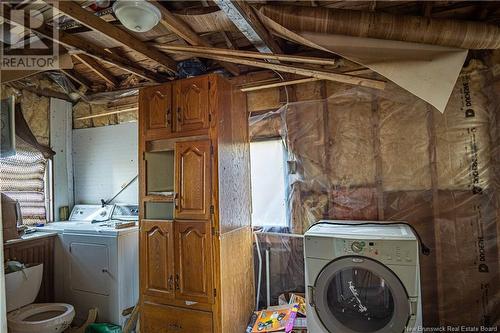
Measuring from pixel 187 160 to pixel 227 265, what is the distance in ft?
2.75

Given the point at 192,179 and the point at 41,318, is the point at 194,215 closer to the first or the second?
the point at 192,179

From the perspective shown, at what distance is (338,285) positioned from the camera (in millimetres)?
1973

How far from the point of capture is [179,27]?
1903mm

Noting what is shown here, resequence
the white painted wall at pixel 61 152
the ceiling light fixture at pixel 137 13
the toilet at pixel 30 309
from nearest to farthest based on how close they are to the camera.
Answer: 1. the ceiling light fixture at pixel 137 13
2. the toilet at pixel 30 309
3. the white painted wall at pixel 61 152

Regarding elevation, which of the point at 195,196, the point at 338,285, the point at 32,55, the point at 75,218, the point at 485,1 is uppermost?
the point at 485,1

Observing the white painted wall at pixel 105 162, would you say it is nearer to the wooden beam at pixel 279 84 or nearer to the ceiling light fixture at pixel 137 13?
the wooden beam at pixel 279 84

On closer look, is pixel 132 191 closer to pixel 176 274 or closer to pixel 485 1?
→ pixel 176 274

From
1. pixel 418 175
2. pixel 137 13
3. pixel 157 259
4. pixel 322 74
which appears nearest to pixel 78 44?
pixel 137 13

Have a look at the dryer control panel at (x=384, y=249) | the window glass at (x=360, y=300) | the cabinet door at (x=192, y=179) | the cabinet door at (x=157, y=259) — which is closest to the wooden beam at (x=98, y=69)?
the cabinet door at (x=192, y=179)

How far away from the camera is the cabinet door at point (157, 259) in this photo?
85.9 inches

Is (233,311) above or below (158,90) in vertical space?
below

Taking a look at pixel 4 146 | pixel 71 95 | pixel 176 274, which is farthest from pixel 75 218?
pixel 176 274

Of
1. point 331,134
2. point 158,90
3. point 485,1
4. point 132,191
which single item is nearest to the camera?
point 485,1

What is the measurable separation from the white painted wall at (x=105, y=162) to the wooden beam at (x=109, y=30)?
104 cm
